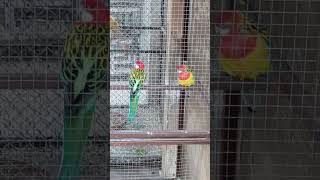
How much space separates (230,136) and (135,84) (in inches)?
23.3

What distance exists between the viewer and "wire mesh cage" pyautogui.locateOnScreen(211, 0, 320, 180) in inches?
89.3

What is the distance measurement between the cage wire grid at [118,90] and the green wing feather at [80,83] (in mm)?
30

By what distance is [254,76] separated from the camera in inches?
90.6

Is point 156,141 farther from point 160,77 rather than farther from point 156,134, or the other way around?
point 160,77

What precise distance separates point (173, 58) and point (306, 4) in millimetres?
774

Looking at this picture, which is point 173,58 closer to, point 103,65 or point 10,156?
point 103,65

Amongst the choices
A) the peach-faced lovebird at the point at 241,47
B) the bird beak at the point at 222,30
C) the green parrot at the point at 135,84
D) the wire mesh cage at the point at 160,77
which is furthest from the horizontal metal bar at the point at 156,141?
the bird beak at the point at 222,30

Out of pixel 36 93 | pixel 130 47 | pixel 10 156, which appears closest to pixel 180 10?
pixel 130 47

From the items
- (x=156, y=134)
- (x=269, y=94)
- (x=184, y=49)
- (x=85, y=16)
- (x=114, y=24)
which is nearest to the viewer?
(x=85, y=16)

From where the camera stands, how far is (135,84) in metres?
2.65

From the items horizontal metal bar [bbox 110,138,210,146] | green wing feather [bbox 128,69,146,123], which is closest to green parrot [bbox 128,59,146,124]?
green wing feather [bbox 128,69,146,123]

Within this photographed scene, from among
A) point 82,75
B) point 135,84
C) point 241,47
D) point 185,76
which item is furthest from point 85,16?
point 185,76

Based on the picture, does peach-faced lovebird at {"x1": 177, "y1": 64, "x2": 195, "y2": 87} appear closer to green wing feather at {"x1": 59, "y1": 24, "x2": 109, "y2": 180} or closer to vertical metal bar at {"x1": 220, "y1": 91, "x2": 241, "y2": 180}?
vertical metal bar at {"x1": 220, "y1": 91, "x2": 241, "y2": 180}

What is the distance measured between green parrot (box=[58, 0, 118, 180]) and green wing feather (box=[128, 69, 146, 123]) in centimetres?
39
